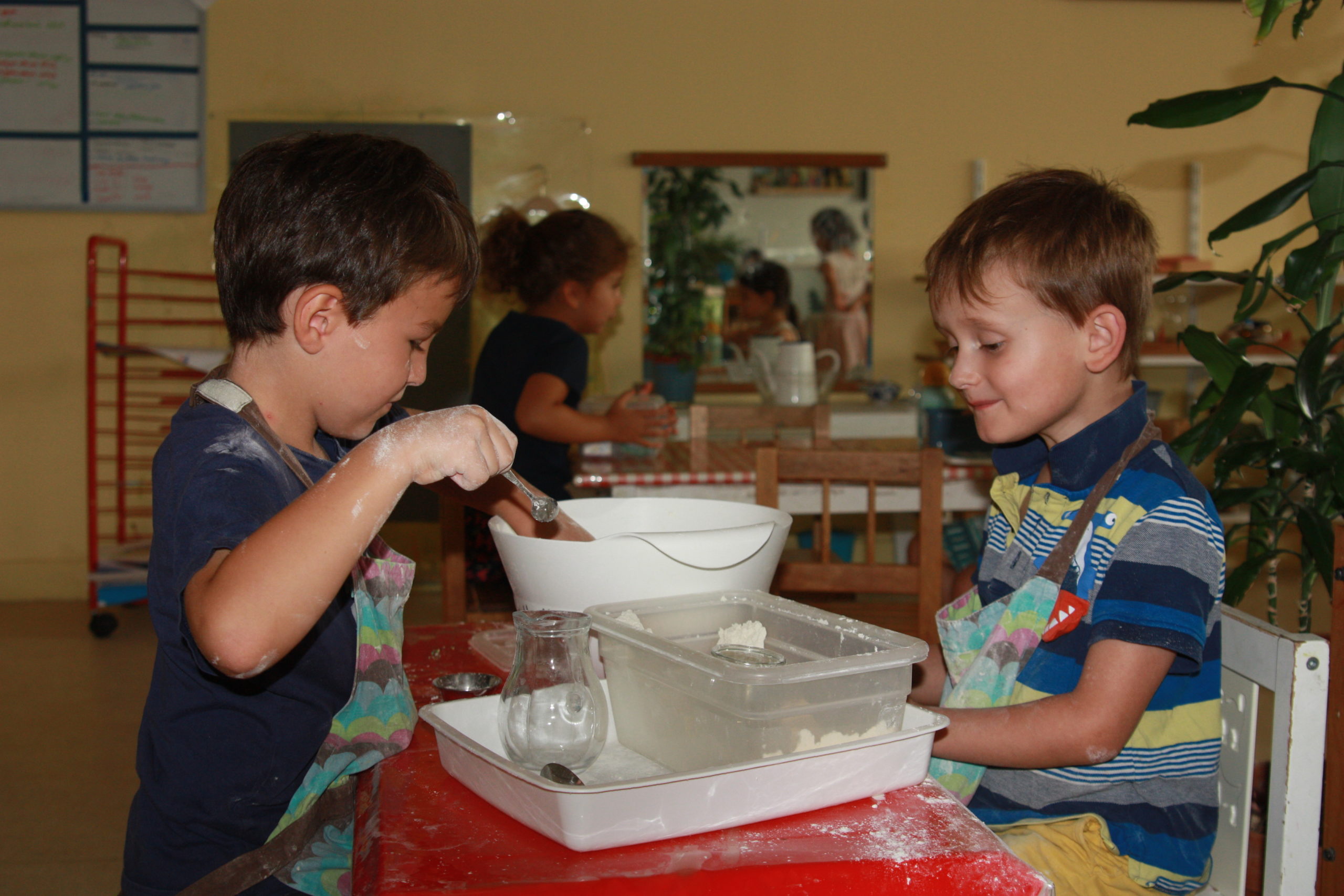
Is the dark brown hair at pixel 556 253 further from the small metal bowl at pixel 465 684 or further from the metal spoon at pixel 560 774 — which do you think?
the metal spoon at pixel 560 774

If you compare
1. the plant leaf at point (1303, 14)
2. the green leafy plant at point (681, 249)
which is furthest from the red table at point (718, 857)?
the green leafy plant at point (681, 249)

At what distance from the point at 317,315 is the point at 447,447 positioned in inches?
7.9

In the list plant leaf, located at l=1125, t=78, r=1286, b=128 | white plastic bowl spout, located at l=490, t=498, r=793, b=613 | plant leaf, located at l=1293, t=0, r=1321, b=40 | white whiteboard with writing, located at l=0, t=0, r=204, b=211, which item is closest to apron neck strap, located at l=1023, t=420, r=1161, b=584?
white plastic bowl spout, located at l=490, t=498, r=793, b=613

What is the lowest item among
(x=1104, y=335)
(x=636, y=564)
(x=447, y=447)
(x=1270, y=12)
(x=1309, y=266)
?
(x=636, y=564)

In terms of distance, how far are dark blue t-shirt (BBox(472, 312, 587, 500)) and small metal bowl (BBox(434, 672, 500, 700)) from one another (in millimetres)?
1509

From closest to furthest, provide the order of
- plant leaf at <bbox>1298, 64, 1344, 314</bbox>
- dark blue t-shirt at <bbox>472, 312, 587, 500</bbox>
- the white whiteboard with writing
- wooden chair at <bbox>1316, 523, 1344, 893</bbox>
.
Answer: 1. wooden chair at <bbox>1316, 523, 1344, 893</bbox>
2. plant leaf at <bbox>1298, 64, 1344, 314</bbox>
3. dark blue t-shirt at <bbox>472, 312, 587, 500</bbox>
4. the white whiteboard with writing

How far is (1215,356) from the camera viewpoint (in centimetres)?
171

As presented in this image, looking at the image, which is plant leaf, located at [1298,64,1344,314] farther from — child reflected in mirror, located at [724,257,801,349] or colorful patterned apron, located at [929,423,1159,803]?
child reflected in mirror, located at [724,257,801,349]

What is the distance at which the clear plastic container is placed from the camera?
669 millimetres

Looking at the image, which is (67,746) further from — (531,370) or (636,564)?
(636,564)

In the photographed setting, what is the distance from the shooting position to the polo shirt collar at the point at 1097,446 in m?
1.02

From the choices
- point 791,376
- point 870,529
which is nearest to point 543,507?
point 870,529

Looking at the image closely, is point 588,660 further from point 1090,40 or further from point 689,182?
point 1090,40

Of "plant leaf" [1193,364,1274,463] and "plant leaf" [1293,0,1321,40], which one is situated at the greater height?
"plant leaf" [1293,0,1321,40]
